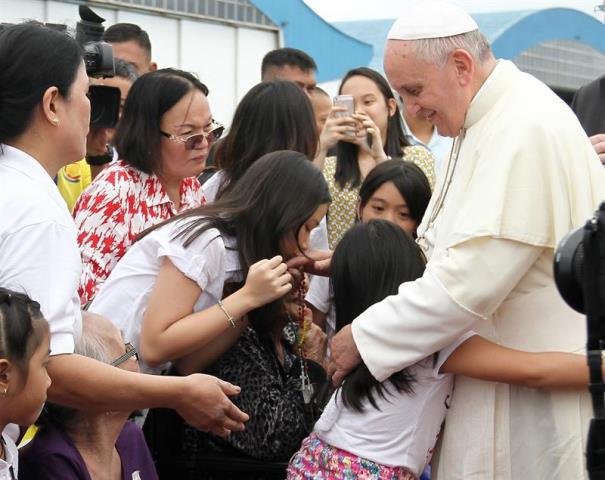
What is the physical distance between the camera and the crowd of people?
9.76 ft

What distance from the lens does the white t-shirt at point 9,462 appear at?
9.31ft

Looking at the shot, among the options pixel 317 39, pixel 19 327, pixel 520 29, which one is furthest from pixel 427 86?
pixel 520 29

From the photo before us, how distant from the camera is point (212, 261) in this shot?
3670 mm

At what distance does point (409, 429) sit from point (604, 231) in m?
1.33

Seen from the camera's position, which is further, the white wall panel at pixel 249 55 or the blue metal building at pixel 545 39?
the blue metal building at pixel 545 39

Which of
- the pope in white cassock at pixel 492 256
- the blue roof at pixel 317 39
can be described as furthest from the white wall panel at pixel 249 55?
the pope in white cassock at pixel 492 256

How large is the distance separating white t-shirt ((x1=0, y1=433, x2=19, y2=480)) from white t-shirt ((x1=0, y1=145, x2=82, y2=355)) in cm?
31

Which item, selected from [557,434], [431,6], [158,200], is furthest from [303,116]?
[557,434]

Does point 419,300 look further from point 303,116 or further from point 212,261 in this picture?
point 303,116

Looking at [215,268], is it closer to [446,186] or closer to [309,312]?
[309,312]

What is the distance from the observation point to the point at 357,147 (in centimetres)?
548

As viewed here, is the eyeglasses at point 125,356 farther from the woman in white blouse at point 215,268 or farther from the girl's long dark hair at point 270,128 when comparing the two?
the girl's long dark hair at point 270,128

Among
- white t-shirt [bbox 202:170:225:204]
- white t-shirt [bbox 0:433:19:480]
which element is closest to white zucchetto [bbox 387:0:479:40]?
white t-shirt [bbox 202:170:225:204]

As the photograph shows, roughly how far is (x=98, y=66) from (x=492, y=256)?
1500 millimetres
